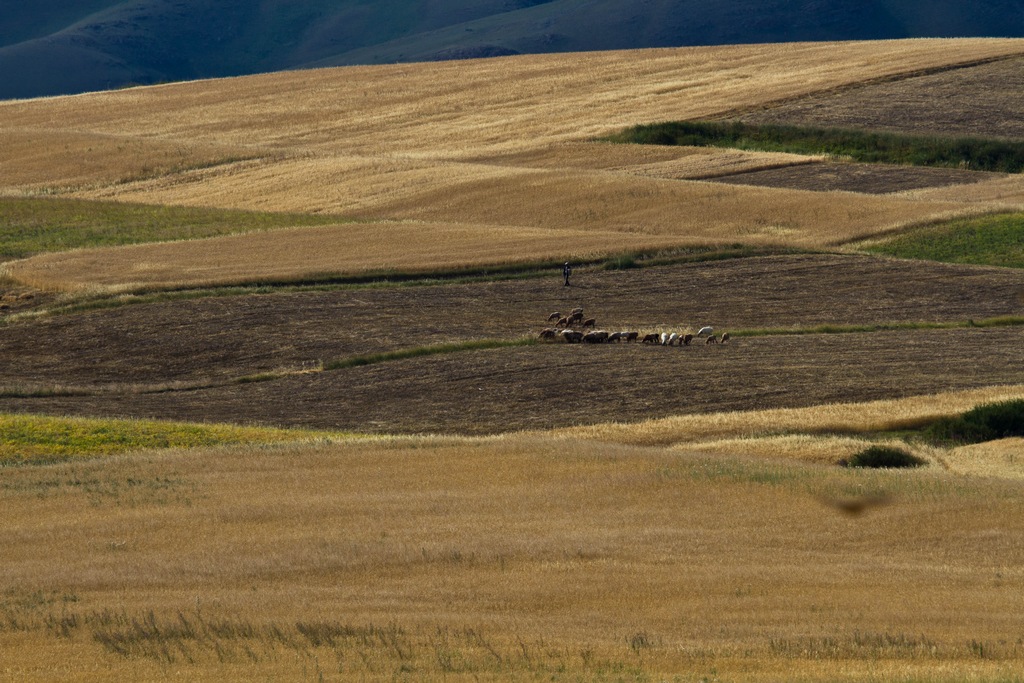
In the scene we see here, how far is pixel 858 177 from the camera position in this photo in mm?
69250

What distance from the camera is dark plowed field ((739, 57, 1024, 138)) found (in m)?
76.3

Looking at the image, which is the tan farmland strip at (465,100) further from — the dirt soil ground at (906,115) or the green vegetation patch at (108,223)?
the green vegetation patch at (108,223)

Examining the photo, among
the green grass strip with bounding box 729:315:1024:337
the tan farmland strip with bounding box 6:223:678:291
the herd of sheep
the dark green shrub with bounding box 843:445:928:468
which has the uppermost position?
the tan farmland strip with bounding box 6:223:678:291

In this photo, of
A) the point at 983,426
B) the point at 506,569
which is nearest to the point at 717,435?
the point at 983,426

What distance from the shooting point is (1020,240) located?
5512 centimetres

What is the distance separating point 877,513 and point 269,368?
2215 centimetres

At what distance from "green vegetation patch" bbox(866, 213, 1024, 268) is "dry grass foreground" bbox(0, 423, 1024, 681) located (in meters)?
28.6

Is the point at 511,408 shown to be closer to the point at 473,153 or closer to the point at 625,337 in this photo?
the point at 625,337

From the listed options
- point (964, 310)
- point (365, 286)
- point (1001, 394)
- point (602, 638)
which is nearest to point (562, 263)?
point (365, 286)

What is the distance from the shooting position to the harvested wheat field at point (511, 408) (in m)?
17.4

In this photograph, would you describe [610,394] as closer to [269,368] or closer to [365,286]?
[269,368]

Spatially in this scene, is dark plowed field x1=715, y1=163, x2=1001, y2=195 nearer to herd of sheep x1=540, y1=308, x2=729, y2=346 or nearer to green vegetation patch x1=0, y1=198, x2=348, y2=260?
green vegetation patch x1=0, y1=198, x2=348, y2=260

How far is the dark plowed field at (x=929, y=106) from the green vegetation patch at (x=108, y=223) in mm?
30239

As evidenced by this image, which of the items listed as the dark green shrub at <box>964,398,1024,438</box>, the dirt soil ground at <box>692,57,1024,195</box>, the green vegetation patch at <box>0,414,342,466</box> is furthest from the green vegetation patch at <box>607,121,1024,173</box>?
the green vegetation patch at <box>0,414,342,466</box>
